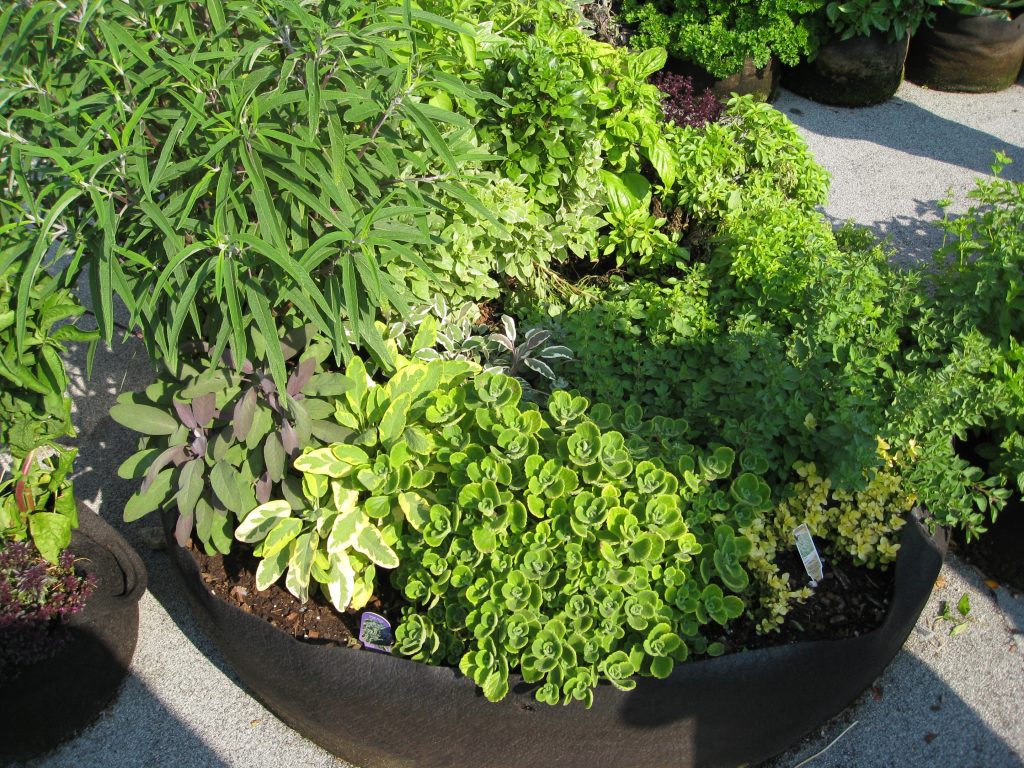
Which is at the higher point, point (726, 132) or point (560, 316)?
point (726, 132)

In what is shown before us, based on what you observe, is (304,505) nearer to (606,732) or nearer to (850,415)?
(606,732)

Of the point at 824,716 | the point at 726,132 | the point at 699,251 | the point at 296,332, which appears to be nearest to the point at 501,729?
the point at 824,716

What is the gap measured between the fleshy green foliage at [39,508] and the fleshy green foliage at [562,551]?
39.9 inches

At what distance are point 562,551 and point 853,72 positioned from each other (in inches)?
172

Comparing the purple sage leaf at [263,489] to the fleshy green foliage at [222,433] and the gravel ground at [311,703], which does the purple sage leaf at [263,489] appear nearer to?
the fleshy green foliage at [222,433]

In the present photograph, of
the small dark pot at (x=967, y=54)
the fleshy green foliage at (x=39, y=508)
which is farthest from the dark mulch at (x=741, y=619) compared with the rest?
the small dark pot at (x=967, y=54)

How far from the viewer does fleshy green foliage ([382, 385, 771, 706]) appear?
2.23m

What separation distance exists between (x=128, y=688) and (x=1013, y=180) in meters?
5.01

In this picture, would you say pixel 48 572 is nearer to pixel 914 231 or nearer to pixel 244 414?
pixel 244 414

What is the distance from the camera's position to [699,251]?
12.2ft

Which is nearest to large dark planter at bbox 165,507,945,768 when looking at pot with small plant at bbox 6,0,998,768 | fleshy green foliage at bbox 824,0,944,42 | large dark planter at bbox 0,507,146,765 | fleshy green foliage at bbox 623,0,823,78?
pot with small plant at bbox 6,0,998,768

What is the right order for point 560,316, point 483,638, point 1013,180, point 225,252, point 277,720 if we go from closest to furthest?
point 225,252
point 483,638
point 277,720
point 560,316
point 1013,180

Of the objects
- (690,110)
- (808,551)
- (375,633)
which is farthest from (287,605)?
(690,110)

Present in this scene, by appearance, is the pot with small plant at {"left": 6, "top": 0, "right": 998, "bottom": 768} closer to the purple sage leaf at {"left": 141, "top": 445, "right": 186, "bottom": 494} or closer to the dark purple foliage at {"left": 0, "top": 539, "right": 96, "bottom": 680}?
the purple sage leaf at {"left": 141, "top": 445, "right": 186, "bottom": 494}
